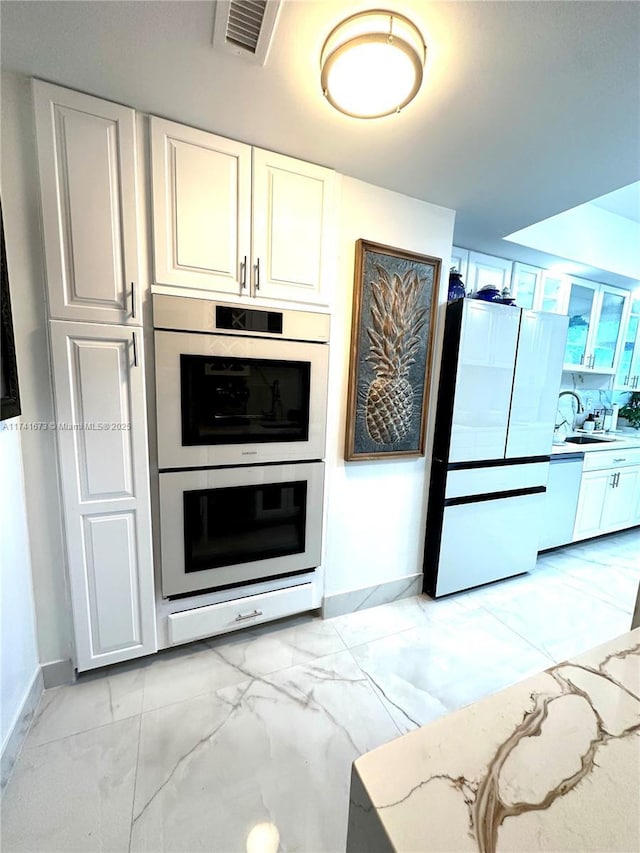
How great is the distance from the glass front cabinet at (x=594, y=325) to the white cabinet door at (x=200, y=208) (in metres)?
2.97

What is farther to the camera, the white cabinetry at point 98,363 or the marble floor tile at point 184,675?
the marble floor tile at point 184,675

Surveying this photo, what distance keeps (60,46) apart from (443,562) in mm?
2871

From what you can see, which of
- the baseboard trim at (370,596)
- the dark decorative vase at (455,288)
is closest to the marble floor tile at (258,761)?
the baseboard trim at (370,596)

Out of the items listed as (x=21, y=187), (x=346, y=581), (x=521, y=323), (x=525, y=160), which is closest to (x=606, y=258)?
(x=521, y=323)

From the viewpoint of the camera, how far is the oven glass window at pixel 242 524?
1.65 metres

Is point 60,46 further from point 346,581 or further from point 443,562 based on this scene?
point 443,562

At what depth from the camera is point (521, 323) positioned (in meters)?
2.14

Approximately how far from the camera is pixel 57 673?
5.05ft

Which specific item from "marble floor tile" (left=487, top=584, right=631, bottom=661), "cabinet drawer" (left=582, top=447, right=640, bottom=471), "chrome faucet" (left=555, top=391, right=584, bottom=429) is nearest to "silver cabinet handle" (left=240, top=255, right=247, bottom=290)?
"marble floor tile" (left=487, top=584, right=631, bottom=661)

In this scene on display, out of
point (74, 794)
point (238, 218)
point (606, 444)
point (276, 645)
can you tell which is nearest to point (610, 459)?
point (606, 444)

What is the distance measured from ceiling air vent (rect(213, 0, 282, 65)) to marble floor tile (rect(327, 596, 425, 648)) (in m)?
2.52

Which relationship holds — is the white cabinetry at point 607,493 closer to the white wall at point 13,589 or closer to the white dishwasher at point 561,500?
the white dishwasher at point 561,500

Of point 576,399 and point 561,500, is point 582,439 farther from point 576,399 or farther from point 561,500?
point 561,500

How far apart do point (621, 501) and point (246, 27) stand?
4.02 metres
